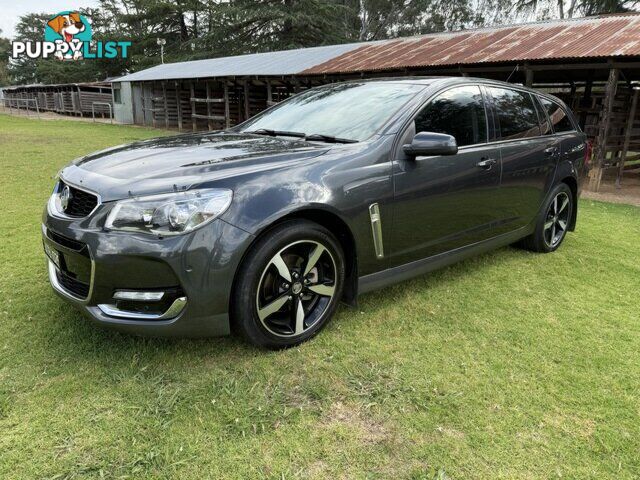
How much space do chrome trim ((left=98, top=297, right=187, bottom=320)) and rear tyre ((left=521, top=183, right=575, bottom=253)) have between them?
11.5 feet

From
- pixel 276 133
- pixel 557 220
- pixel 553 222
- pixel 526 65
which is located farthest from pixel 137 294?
pixel 526 65

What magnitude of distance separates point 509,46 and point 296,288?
1105 cm

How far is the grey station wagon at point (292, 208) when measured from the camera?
2393 mm

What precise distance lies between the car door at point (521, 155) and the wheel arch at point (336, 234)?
162 centimetres

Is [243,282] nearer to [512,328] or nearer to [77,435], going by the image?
[77,435]

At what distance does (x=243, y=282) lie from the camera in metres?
2.54

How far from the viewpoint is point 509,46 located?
11547 mm

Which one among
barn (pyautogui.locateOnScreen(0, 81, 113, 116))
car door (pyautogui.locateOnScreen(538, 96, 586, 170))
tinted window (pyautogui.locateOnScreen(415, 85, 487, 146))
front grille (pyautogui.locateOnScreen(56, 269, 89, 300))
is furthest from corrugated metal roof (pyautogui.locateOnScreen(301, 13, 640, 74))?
barn (pyautogui.locateOnScreen(0, 81, 113, 116))

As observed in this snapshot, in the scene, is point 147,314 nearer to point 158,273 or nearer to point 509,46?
point 158,273

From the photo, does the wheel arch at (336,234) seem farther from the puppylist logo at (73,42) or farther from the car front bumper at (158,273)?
the puppylist logo at (73,42)

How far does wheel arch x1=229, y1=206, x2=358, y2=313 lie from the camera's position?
2.58m

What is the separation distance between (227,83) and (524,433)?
20.3 meters

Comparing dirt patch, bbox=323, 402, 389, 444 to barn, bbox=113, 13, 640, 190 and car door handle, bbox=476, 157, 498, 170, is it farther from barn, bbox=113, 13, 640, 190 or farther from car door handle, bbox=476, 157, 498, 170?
barn, bbox=113, 13, 640, 190

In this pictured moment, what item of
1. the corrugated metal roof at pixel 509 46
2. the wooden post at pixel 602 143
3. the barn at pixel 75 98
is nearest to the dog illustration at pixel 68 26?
the barn at pixel 75 98
